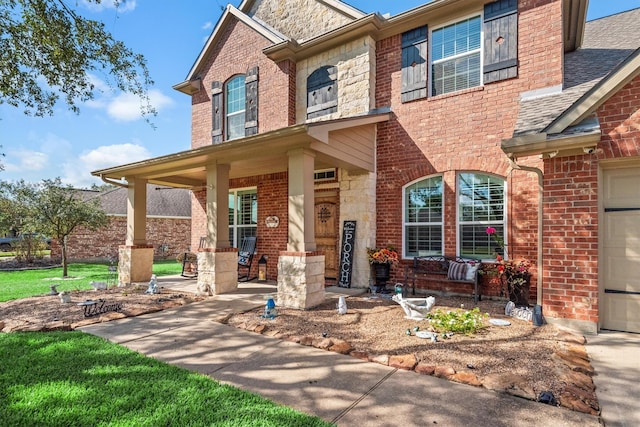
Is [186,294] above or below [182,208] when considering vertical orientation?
below

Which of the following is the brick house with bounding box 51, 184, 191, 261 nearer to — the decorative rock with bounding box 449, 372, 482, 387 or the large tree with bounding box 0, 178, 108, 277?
the large tree with bounding box 0, 178, 108, 277

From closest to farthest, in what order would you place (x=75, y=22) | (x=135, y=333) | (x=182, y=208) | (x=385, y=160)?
(x=135, y=333), (x=75, y=22), (x=385, y=160), (x=182, y=208)

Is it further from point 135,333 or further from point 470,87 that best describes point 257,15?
point 135,333

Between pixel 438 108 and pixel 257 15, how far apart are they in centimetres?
746

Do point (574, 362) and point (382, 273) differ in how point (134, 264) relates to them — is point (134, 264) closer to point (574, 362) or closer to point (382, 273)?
point (382, 273)

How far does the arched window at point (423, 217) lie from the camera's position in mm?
7048

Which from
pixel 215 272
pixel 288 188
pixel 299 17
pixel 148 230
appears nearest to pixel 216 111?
pixel 299 17

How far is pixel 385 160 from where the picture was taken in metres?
7.70

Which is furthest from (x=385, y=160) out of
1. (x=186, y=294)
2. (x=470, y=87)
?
(x=186, y=294)

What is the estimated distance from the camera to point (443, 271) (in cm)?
668

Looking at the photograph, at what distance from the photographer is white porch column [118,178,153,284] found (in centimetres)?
880

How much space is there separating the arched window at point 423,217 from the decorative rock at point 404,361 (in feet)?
12.8

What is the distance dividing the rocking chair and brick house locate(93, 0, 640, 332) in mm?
261

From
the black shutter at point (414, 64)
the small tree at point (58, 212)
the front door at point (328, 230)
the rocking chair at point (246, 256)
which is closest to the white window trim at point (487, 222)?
the black shutter at point (414, 64)
